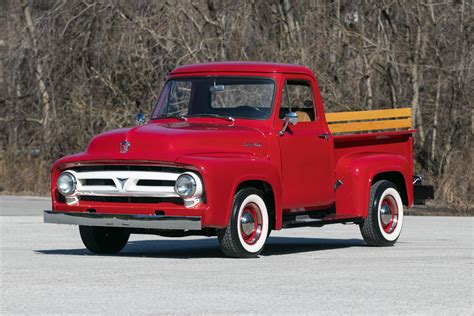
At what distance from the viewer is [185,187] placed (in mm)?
12586

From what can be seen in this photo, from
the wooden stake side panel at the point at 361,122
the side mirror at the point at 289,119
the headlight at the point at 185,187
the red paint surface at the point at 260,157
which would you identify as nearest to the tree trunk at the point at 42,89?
the wooden stake side panel at the point at 361,122

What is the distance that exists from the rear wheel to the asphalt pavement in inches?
5.5

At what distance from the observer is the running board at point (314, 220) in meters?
13.8

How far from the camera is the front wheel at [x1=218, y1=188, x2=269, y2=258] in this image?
42.3ft

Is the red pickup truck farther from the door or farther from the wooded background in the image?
the wooded background

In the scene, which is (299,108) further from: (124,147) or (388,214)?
(124,147)

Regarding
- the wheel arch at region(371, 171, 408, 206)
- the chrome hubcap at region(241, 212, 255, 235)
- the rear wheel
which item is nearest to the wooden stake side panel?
the wheel arch at region(371, 171, 408, 206)

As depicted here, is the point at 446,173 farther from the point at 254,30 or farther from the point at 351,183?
the point at 351,183

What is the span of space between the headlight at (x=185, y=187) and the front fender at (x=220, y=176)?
0.12 metres

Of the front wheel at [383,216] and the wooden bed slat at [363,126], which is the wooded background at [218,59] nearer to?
the wooden bed slat at [363,126]

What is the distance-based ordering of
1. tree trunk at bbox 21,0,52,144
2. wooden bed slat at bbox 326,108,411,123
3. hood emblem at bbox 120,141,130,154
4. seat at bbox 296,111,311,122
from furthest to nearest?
tree trunk at bbox 21,0,52,144
wooden bed slat at bbox 326,108,411,123
seat at bbox 296,111,311,122
hood emblem at bbox 120,141,130,154

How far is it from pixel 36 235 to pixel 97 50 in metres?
13.0

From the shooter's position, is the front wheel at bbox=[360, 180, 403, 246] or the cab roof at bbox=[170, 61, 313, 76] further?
the front wheel at bbox=[360, 180, 403, 246]

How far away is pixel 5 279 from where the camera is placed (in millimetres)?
11148
